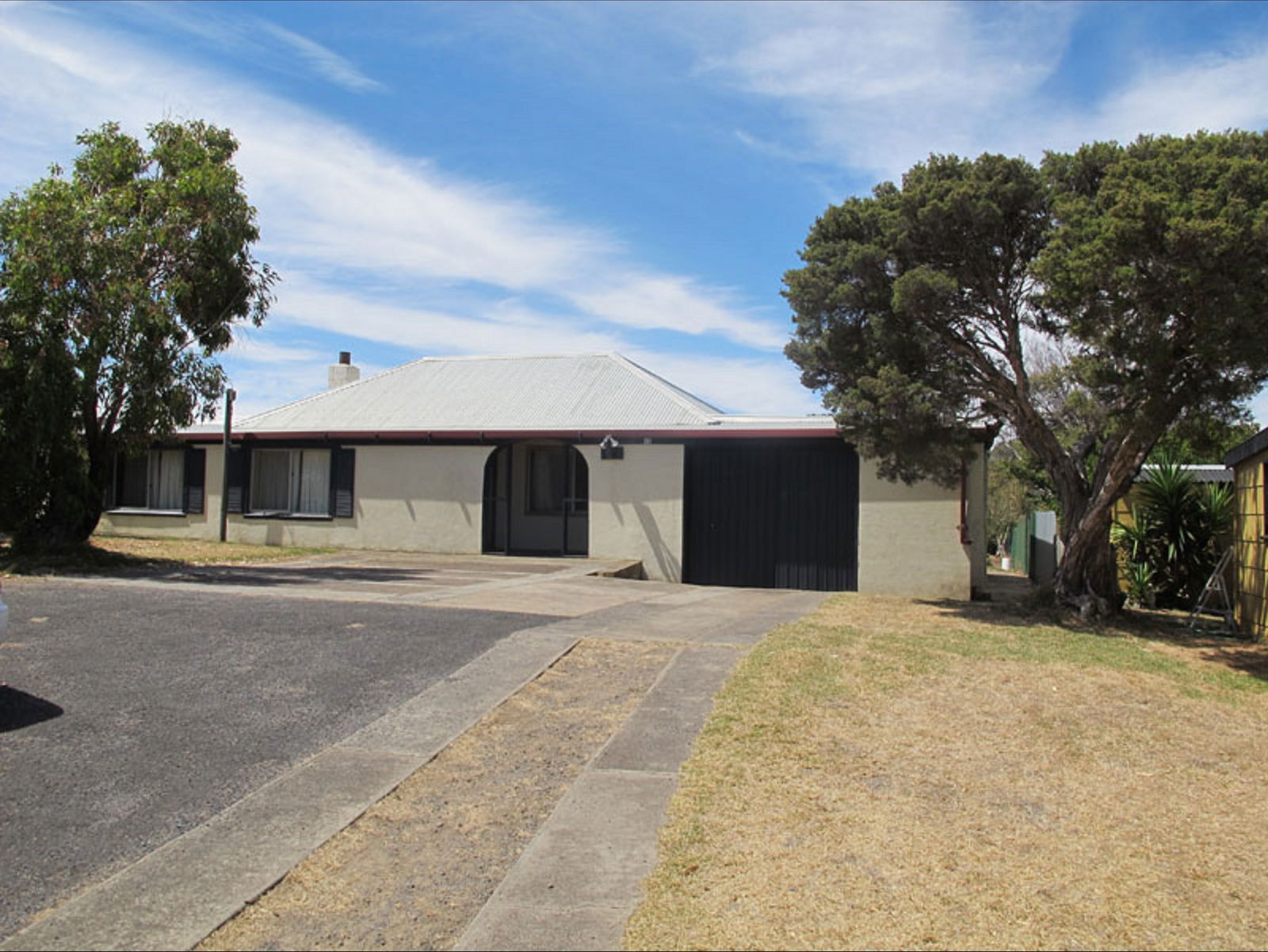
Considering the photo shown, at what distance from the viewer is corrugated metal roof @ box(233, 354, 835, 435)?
57.1 ft

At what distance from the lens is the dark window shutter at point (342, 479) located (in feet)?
61.4

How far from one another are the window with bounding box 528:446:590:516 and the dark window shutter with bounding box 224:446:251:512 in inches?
226

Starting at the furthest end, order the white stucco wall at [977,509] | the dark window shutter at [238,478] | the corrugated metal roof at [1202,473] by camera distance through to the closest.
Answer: the dark window shutter at [238,478]
the corrugated metal roof at [1202,473]
the white stucco wall at [977,509]

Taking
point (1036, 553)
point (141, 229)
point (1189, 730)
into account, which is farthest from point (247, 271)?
point (1036, 553)

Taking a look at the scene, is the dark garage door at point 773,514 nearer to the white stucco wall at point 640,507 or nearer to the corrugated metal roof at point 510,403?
the white stucco wall at point 640,507

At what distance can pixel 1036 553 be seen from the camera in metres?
19.1

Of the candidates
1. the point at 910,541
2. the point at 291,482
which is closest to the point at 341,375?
the point at 291,482

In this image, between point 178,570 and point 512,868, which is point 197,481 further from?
point 512,868

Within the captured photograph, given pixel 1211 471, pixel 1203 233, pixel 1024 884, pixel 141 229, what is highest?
pixel 141 229

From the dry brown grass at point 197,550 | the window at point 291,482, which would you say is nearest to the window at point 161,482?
the dry brown grass at point 197,550

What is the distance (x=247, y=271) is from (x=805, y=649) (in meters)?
11.0

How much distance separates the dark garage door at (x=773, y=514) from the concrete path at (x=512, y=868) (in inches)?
323

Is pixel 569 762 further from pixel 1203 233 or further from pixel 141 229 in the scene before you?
pixel 141 229

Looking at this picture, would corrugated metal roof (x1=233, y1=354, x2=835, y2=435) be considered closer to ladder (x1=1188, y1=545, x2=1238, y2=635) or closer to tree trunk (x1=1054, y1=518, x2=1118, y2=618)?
tree trunk (x1=1054, y1=518, x2=1118, y2=618)
